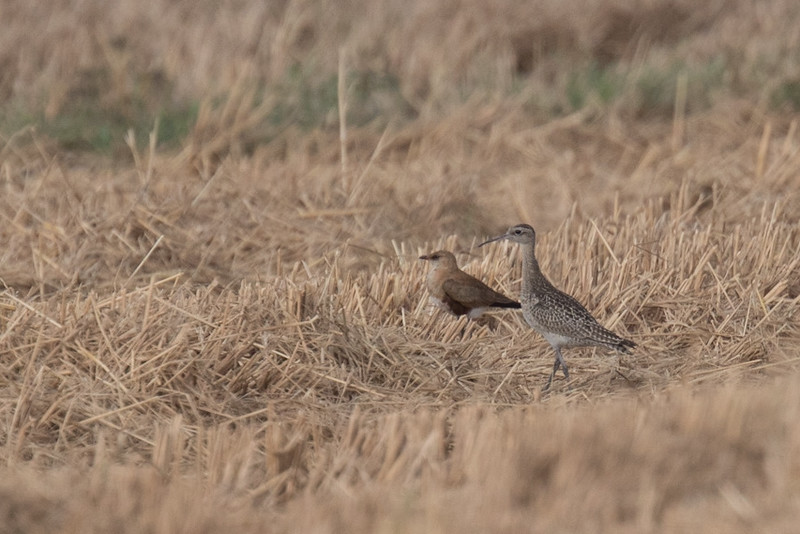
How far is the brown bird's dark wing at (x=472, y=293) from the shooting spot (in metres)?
6.75

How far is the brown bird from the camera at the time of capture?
6.77 meters

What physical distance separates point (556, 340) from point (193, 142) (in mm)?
5553

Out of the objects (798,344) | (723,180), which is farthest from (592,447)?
(723,180)

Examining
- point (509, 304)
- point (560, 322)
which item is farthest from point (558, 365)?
point (509, 304)

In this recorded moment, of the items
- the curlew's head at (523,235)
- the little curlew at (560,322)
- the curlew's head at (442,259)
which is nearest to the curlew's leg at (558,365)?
the little curlew at (560,322)

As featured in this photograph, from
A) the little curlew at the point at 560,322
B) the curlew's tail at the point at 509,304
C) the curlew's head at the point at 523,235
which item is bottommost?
the curlew's tail at the point at 509,304

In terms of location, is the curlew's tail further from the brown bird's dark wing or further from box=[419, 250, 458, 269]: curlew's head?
box=[419, 250, 458, 269]: curlew's head

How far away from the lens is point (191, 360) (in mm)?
5684

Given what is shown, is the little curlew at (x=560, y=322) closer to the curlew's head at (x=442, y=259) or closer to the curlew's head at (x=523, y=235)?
the curlew's head at (x=523, y=235)

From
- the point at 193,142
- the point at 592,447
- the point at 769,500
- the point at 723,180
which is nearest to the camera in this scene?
the point at 769,500

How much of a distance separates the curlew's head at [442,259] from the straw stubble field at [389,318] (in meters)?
0.16

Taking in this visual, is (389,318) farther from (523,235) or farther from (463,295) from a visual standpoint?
(523,235)

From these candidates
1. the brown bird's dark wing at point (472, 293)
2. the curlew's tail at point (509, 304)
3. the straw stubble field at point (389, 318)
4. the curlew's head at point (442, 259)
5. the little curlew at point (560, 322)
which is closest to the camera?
the straw stubble field at point (389, 318)

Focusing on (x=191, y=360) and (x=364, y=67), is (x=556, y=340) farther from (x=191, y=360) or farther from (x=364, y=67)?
(x=364, y=67)
